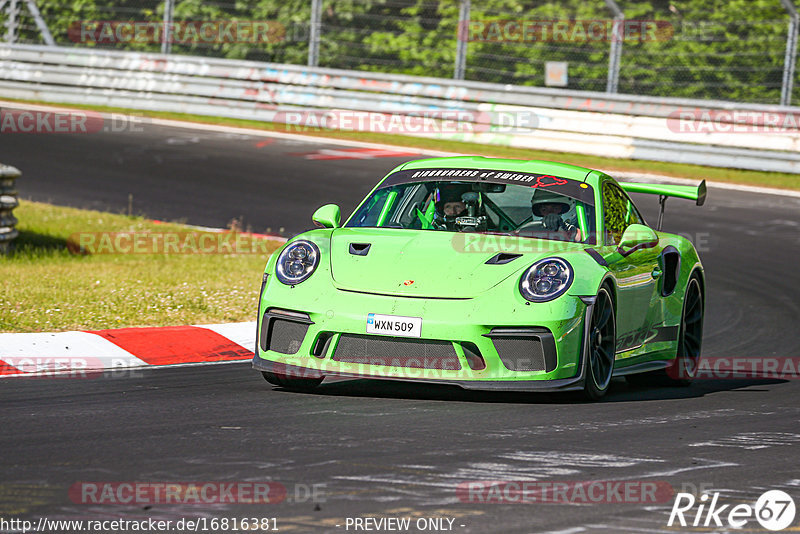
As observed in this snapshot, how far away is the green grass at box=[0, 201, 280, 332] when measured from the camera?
29.2 ft

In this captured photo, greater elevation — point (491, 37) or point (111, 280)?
point (491, 37)

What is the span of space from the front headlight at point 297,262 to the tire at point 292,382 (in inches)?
21.0

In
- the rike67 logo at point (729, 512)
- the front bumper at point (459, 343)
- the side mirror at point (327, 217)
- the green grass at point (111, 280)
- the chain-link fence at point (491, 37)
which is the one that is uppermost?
the chain-link fence at point (491, 37)

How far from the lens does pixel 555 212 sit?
25.0ft

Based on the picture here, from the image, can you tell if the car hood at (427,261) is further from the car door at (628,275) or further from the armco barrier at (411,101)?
the armco barrier at (411,101)

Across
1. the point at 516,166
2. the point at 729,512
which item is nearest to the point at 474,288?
the point at 516,166

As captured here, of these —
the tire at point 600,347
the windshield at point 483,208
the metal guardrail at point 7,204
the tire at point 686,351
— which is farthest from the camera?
the metal guardrail at point 7,204

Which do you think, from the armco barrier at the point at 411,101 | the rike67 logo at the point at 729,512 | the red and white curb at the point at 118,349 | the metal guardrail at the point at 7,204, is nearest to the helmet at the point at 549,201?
the red and white curb at the point at 118,349

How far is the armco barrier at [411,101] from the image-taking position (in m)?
19.0

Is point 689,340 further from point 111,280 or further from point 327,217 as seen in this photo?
point 111,280

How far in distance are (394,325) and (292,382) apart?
35.1 inches

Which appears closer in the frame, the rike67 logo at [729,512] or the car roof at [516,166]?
the rike67 logo at [729,512]

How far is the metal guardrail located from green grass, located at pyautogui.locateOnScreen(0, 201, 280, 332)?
158 mm

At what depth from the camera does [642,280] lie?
7648mm
